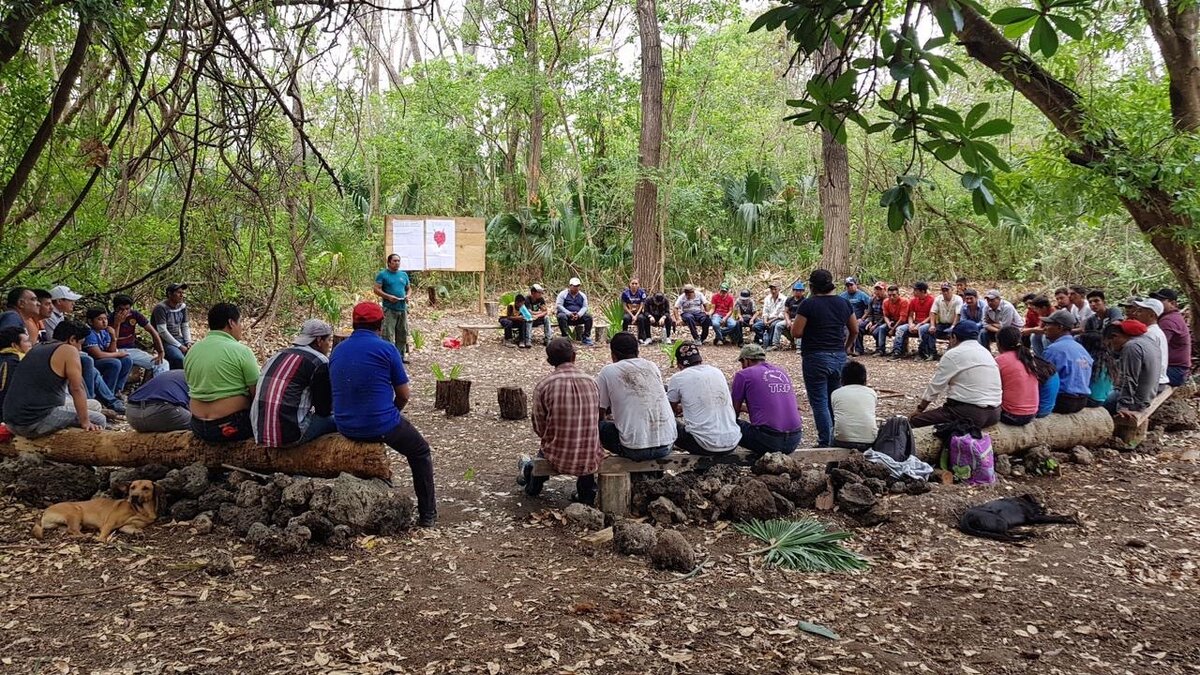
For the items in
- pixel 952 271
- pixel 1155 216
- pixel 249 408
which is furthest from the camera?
pixel 952 271

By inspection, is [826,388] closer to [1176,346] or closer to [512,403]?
[512,403]

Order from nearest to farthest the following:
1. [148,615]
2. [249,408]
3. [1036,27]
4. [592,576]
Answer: [1036,27]
[148,615]
[592,576]
[249,408]

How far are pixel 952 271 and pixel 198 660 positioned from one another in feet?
57.3

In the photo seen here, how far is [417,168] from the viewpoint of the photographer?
58.7 feet

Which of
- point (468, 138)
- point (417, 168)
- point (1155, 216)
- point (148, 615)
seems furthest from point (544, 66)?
point (148, 615)

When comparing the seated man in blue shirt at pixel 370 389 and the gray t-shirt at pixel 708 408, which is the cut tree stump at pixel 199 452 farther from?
Result: the gray t-shirt at pixel 708 408

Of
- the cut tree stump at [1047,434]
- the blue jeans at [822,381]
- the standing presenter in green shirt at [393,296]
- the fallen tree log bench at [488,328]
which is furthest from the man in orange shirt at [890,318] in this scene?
the standing presenter in green shirt at [393,296]

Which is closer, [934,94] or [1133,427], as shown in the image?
[934,94]

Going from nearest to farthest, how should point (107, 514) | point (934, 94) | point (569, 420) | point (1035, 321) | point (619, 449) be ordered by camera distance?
point (934, 94), point (107, 514), point (569, 420), point (619, 449), point (1035, 321)

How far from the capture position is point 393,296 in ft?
32.8

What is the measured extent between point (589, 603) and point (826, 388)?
3.21 metres

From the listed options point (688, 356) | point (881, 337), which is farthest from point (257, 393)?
point (881, 337)

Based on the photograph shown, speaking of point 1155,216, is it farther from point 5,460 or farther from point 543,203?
point 543,203

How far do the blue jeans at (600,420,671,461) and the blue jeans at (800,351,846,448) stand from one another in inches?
66.1
